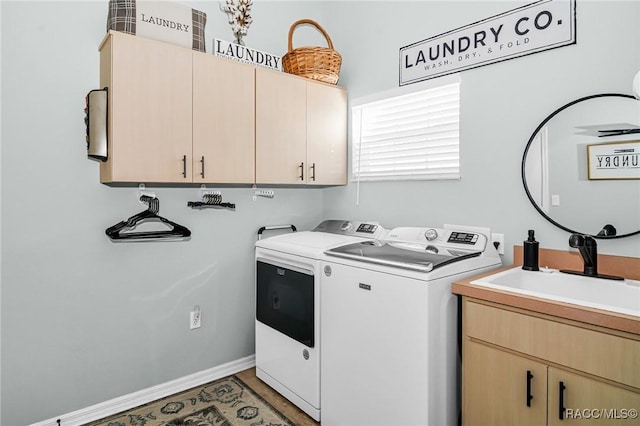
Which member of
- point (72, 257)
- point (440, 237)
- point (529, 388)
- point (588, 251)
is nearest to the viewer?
point (529, 388)

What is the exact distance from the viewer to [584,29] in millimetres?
1757

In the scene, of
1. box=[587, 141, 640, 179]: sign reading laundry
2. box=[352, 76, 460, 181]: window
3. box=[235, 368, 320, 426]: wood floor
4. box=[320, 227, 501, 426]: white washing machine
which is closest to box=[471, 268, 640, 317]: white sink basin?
box=[320, 227, 501, 426]: white washing machine

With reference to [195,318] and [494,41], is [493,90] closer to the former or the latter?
[494,41]

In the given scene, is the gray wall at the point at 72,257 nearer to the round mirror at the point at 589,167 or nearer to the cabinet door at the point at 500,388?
the cabinet door at the point at 500,388

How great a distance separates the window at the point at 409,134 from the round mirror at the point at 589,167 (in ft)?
1.56

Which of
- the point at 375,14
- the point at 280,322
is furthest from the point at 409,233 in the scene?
the point at 375,14

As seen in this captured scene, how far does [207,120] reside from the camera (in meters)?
2.14

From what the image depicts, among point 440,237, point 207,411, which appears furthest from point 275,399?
point 440,237

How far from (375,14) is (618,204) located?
197 centimetres

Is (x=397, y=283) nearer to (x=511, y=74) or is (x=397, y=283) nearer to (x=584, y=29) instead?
(x=511, y=74)

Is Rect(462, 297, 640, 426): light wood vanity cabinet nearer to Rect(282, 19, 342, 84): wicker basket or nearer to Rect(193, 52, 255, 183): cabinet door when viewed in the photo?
Rect(193, 52, 255, 183): cabinet door

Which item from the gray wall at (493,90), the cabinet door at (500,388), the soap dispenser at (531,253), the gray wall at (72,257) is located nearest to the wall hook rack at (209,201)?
the gray wall at (72,257)

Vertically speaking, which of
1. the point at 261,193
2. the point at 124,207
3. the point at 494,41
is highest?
the point at 494,41

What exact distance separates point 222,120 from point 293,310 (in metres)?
1.20
